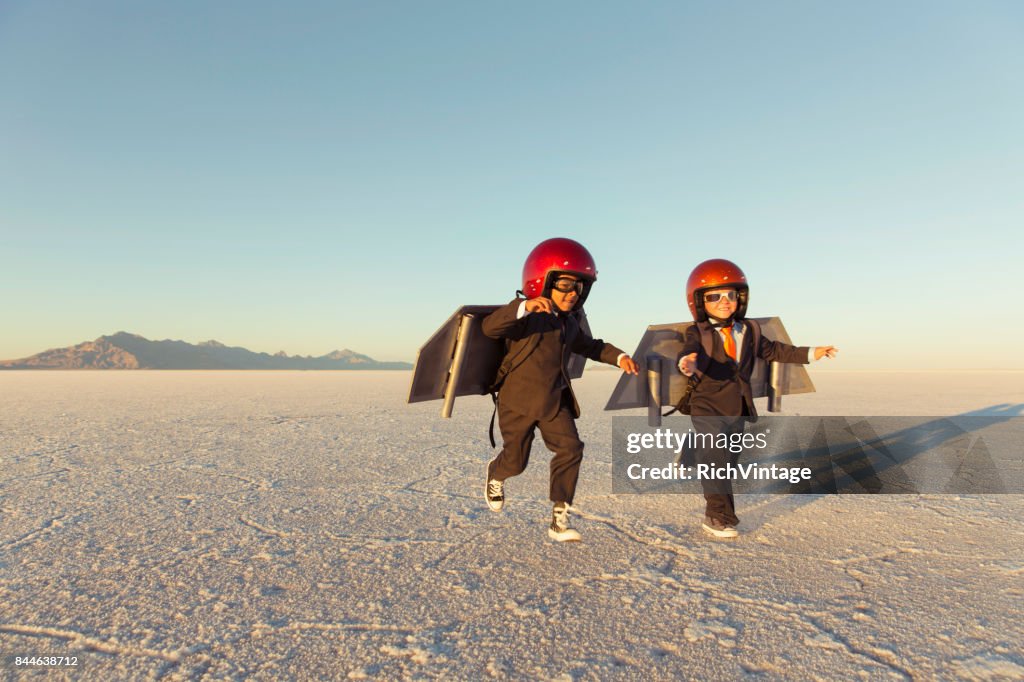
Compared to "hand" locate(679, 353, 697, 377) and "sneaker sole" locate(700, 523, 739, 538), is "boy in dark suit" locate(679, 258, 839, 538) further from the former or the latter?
"sneaker sole" locate(700, 523, 739, 538)

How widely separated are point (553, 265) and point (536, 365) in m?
0.61

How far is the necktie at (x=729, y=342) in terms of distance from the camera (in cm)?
414

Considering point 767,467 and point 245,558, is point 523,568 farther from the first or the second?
point 767,467

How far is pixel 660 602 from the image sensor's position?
261 cm

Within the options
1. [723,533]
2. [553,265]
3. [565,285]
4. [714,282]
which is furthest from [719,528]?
[553,265]

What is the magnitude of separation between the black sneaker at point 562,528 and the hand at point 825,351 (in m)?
2.12

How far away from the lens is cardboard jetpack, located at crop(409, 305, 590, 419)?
3.66m

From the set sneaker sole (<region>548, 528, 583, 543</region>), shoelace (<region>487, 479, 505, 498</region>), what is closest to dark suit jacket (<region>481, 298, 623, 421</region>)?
shoelace (<region>487, 479, 505, 498</region>)

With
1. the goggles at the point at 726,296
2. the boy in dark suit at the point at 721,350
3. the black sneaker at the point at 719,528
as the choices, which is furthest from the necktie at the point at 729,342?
the black sneaker at the point at 719,528

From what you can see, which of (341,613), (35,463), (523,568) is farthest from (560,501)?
(35,463)

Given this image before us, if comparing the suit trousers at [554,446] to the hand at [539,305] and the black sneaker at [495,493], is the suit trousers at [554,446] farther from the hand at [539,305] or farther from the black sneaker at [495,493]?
the hand at [539,305]

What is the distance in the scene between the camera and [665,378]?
4.65 meters

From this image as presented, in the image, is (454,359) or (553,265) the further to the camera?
(454,359)

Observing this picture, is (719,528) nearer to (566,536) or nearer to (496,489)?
(566,536)
